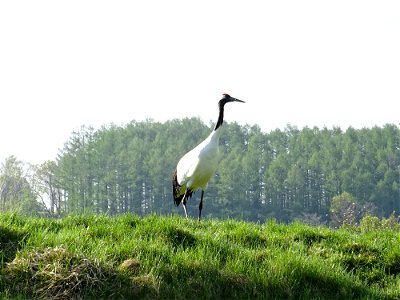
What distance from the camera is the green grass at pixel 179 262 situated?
7871 millimetres

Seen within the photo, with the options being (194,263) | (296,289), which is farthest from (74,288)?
(296,289)

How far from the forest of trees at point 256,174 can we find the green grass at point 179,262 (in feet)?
340

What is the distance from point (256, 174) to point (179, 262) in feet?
410

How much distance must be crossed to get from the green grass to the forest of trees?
10349cm

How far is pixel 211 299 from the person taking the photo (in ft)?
26.8

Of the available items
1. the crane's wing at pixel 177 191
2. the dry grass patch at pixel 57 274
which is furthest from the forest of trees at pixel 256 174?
the dry grass patch at pixel 57 274

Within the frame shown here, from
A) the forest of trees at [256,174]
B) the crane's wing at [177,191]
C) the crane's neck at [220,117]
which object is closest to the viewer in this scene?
the crane's neck at [220,117]

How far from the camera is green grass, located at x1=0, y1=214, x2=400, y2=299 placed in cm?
787

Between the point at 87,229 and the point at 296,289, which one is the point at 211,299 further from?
the point at 87,229

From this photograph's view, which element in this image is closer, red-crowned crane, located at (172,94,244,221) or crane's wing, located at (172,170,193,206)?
red-crowned crane, located at (172,94,244,221)

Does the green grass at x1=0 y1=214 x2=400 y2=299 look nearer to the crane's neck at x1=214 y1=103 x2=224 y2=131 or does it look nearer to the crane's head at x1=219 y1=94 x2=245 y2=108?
the crane's neck at x1=214 y1=103 x2=224 y2=131

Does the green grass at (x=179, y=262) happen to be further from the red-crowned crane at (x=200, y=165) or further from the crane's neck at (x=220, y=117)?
the crane's neck at (x=220, y=117)

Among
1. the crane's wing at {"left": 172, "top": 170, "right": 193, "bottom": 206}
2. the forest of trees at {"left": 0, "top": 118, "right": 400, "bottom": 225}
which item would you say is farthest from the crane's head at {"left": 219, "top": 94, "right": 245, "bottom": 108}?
the forest of trees at {"left": 0, "top": 118, "right": 400, "bottom": 225}

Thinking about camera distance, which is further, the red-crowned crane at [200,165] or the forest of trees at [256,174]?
the forest of trees at [256,174]
